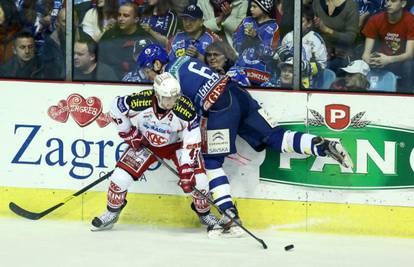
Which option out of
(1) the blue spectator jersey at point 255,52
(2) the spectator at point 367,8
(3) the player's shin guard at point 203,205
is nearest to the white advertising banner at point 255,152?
(1) the blue spectator jersey at point 255,52

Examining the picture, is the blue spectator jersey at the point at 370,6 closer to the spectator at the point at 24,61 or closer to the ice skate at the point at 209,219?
the ice skate at the point at 209,219

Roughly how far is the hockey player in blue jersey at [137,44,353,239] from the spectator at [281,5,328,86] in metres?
0.39

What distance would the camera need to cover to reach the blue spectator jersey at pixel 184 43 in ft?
19.1

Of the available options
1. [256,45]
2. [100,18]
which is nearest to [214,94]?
[256,45]

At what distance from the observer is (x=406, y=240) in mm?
5527

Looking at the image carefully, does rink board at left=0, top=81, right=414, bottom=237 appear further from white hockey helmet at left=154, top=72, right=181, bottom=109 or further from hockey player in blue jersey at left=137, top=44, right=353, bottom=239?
white hockey helmet at left=154, top=72, right=181, bottom=109

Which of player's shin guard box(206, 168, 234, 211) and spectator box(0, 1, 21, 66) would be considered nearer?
player's shin guard box(206, 168, 234, 211)

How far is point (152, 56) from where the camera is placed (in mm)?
5594

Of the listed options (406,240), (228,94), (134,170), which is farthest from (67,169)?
(406,240)

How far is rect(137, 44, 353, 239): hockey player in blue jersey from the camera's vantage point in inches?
219

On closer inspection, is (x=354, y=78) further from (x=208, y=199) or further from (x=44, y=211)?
(x=44, y=211)

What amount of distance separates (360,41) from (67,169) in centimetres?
192

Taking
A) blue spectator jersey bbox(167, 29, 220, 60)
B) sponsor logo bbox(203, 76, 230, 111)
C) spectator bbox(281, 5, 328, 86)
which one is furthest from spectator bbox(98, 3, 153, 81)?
spectator bbox(281, 5, 328, 86)

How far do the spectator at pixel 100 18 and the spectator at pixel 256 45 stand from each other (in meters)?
0.77
